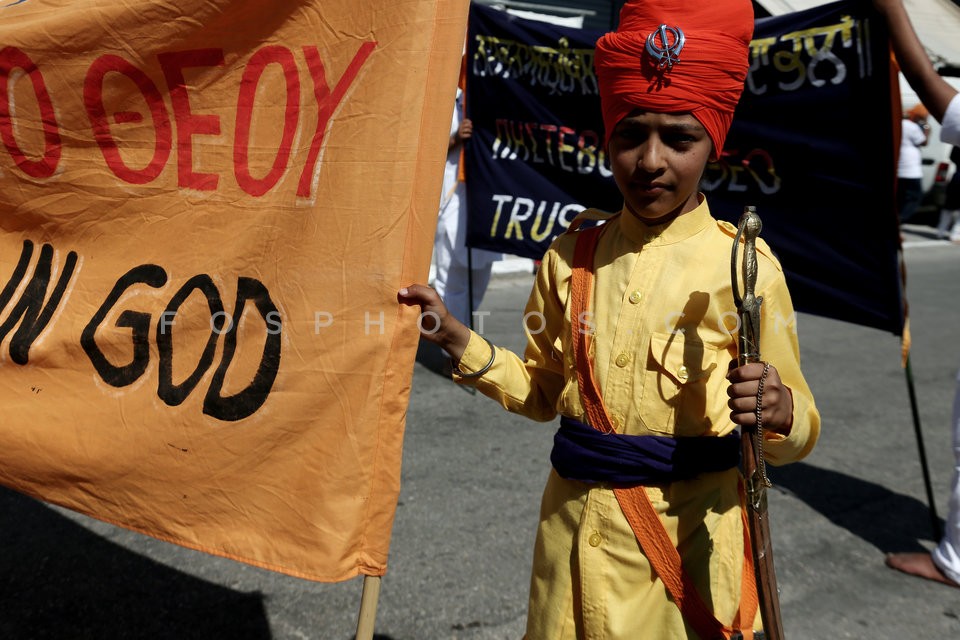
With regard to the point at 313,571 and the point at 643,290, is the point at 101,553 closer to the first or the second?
the point at 313,571

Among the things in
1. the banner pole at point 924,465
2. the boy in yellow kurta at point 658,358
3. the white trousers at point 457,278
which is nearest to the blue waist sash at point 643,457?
the boy in yellow kurta at point 658,358

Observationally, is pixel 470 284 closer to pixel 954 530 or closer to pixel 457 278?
pixel 457 278

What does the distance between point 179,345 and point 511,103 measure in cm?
334

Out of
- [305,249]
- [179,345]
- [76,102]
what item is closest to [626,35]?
[305,249]

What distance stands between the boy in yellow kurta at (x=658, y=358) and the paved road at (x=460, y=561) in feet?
4.26

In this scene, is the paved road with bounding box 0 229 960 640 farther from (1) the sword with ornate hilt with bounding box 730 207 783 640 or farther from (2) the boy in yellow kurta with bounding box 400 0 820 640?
(1) the sword with ornate hilt with bounding box 730 207 783 640

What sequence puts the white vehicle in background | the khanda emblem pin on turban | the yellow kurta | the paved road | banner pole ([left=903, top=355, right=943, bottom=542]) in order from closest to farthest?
the khanda emblem pin on turban < the yellow kurta < the paved road < banner pole ([left=903, top=355, right=943, bottom=542]) < the white vehicle in background

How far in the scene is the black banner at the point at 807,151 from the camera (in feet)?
12.6

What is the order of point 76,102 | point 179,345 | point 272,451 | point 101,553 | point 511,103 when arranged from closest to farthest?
point 272,451 < point 179,345 < point 76,102 < point 101,553 < point 511,103

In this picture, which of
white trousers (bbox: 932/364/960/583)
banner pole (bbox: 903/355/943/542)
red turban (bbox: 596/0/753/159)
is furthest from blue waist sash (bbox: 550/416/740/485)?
banner pole (bbox: 903/355/943/542)

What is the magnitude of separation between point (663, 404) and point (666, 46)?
0.69 metres

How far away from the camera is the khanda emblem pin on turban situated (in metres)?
1.80

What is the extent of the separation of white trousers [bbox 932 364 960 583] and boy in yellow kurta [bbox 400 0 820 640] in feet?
6.30

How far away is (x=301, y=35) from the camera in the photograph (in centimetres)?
213
